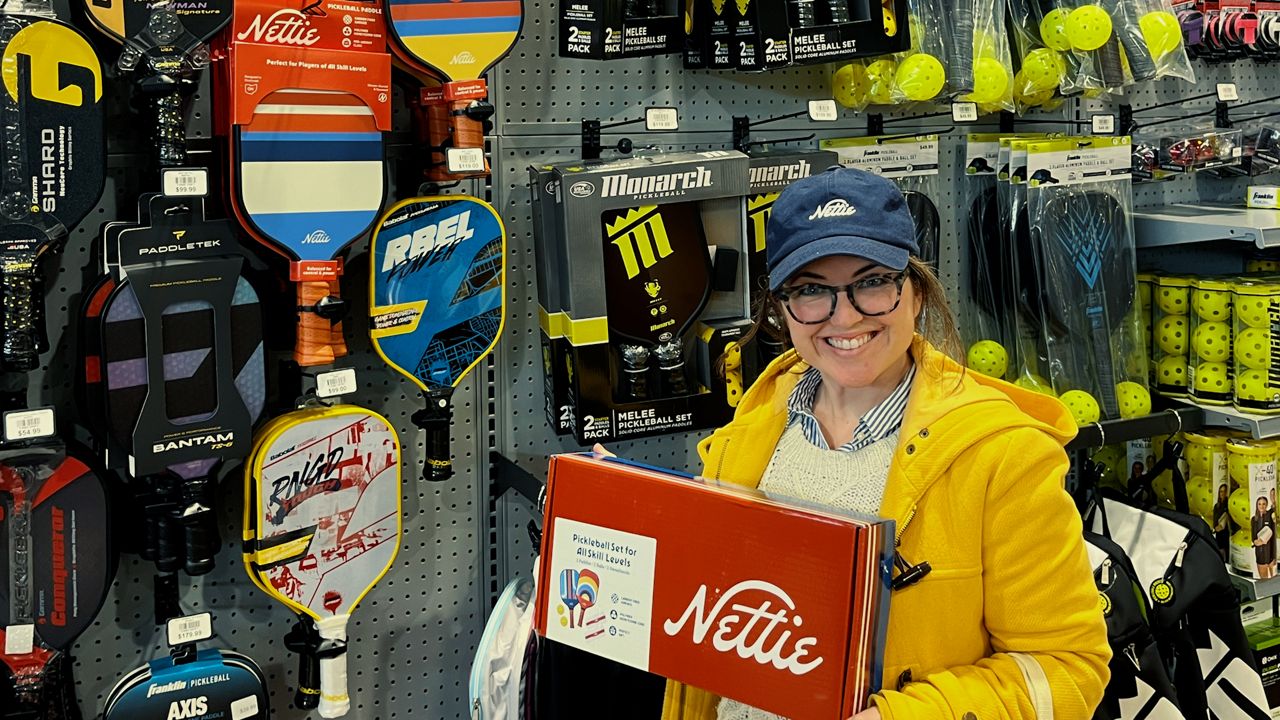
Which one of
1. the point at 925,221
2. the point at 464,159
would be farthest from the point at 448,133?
the point at 925,221

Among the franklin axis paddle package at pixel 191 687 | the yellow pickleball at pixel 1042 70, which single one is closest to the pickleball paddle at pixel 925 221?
the yellow pickleball at pixel 1042 70

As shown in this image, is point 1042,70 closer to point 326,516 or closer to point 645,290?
point 645,290

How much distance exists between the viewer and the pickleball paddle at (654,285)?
7.13 feet

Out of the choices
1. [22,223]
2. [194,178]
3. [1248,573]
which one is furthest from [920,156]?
[22,223]

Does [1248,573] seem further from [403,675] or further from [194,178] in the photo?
[194,178]

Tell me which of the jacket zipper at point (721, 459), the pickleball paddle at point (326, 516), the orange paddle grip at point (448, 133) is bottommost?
the pickleball paddle at point (326, 516)

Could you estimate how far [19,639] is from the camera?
1.75 meters

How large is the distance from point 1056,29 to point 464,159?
4.98ft

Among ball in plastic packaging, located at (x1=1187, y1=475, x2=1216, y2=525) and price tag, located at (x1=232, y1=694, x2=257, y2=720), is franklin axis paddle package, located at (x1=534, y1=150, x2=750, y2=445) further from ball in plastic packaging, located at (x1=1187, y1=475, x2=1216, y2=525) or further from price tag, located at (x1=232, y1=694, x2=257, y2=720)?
ball in plastic packaging, located at (x1=1187, y1=475, x2=1216, y2=525)

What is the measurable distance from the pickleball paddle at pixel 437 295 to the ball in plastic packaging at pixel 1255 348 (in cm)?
181

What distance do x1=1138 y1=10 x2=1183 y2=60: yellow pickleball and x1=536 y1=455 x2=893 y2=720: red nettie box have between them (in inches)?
77.8

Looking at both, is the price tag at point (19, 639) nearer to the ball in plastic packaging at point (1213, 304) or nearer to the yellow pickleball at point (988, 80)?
the yellow pickleball at point (988, 80)

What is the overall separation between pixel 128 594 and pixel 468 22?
45.6 inches

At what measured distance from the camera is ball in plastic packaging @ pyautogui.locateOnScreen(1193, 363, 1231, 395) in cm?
279
